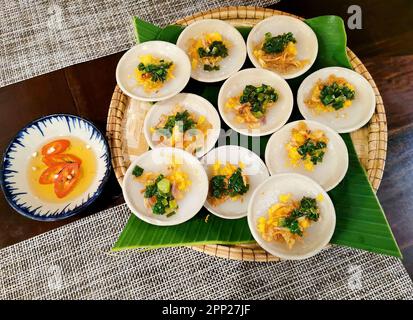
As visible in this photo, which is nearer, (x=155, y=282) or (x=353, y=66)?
(x=155, y=282)

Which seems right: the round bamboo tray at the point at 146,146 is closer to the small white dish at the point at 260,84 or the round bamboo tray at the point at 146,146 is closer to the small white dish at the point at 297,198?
the small white dish at the point at 297,198

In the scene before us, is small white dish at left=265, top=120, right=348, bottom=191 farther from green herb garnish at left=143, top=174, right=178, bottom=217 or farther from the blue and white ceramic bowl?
the blue and white ceramic bowl

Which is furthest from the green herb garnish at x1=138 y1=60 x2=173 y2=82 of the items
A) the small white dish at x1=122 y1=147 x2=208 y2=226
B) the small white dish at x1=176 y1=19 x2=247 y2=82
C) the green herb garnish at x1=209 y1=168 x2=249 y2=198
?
the green herb garnish at x1=209 y1=168 x2=249 y2=198

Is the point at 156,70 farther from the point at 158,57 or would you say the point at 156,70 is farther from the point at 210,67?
the point at 210,67

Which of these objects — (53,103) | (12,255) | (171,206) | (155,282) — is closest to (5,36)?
(53,103)

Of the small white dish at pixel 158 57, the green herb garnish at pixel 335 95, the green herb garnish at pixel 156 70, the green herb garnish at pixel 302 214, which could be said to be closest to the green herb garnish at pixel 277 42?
the green herb garnish at pixel 335 95

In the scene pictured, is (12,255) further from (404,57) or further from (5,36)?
(404,57)
